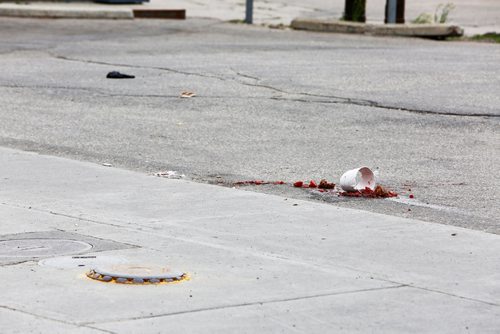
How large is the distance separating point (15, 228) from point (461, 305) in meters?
3.07

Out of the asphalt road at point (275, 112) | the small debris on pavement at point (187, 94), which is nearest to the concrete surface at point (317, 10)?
the asphalt road at point (275, 112)

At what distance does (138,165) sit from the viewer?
10898 mm

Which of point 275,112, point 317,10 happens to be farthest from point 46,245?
point 317,10

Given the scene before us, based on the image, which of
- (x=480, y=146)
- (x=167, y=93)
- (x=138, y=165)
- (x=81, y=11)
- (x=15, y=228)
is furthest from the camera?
(x=81, y=11)

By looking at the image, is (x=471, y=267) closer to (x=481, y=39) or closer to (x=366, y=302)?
(x=366, y=302)

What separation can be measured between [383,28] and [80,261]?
1862 cm

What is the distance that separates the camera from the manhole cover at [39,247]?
7.49 metres

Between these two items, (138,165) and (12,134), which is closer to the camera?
(138,165)

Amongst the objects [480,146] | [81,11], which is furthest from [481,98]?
[81,11]

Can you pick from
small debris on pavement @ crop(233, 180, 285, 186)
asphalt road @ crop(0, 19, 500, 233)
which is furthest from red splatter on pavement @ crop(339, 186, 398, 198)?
small debris on pavement @ crop(233, 180, 285, 186)

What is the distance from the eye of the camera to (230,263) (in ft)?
24.1

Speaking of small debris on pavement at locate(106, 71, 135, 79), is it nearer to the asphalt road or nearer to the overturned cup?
the asphalt road

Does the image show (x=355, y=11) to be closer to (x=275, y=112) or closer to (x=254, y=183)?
(x=275, y=112)

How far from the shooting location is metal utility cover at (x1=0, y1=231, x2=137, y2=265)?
7.45 m
